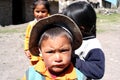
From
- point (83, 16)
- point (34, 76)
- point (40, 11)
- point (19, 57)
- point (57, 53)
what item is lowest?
point (19, 57)

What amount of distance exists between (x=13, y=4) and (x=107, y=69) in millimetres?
11601

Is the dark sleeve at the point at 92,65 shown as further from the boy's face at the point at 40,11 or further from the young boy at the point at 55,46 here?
the boy's face at the point at 40,11

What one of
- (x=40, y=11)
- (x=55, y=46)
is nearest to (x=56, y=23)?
(x=55, y=46)

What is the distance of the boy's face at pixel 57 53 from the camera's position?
1934 mm

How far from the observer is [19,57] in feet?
27.7

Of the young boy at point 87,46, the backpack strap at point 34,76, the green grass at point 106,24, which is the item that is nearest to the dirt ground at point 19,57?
the green grass at point 106,24

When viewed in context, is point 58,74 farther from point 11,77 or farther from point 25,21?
point 25,21

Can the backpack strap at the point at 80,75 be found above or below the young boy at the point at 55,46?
below

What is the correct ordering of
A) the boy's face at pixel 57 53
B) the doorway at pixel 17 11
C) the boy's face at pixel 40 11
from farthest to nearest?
1. the doorway at pixel 17 11
2. the boy's face at pixel 40 11
3. the boy's face at pixel 57 53

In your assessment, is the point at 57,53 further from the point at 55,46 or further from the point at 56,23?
the point at 56,23

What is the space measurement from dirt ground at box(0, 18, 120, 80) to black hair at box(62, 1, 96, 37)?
432 centimetres

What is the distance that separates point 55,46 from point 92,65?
11.4 inches

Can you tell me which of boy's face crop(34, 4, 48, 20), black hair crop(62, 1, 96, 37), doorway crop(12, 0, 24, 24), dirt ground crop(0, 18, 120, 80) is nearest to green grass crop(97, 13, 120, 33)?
dirt ground crop(0, 18, 120, 80)

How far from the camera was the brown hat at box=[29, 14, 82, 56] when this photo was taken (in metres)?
1.97
